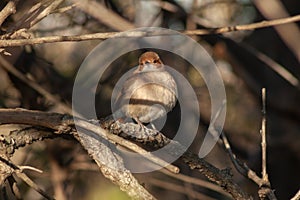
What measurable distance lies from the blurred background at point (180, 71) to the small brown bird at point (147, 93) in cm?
39

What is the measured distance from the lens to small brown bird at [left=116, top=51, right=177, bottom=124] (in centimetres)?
317

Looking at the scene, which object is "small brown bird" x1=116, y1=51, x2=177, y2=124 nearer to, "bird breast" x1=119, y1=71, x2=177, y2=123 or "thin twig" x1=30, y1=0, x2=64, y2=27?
"bird breast" x1=119, y1=71, x2=177, y2=123

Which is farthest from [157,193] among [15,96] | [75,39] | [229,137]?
[75,39]

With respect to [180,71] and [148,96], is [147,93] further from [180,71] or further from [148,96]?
[180,71]

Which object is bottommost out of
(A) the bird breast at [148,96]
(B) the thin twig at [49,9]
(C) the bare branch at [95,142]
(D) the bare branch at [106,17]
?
(C) the bare branch at [95,142]

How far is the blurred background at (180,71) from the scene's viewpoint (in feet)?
12.0

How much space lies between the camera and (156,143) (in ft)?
6.95

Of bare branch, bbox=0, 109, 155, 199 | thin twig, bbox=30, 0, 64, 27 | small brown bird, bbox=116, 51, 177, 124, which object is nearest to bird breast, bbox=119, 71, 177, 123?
small brown bird, bbox=116, 51, 177, 124

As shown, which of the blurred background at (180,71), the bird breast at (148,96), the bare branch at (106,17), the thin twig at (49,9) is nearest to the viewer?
the thin twig at (49,9)

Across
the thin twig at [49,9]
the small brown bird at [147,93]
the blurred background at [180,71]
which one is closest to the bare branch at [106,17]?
the blurred background at [180,71]

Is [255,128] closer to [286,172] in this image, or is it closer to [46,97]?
[286,172]

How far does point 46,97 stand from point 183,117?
3.02 ft

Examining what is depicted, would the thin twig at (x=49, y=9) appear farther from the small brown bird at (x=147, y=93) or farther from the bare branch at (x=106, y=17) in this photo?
the bare branch at (x=106, y=17)

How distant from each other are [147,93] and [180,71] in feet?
2.92
